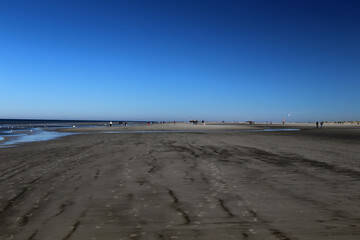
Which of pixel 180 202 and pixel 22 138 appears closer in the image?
pixel 180 202

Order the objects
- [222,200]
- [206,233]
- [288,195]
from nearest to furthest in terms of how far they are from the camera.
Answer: [206,233] < [222,200] < [288,195]

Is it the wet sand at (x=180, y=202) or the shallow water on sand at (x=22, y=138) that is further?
the shallow water on sand at (x=22, y=138)

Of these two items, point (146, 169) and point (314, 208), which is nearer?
point (314, 208)

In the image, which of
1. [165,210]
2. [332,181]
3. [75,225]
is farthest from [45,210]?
[332,181]

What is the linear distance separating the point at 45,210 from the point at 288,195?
4957mm

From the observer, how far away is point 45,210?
14.9 feet

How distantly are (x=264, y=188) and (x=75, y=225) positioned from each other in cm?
431

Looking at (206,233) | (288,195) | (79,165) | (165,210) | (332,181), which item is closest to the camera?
(206,233)

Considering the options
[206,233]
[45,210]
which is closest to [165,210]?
[206,233]

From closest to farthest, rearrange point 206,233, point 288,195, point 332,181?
point 206,233 < point 288,195 < point 332,181

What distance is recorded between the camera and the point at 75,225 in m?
3.84

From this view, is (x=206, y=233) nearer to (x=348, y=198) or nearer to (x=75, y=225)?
(x=75, y=225)

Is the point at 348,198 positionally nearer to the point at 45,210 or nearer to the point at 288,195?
the point at 288,195

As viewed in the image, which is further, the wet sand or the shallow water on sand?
the shallow water on sand
